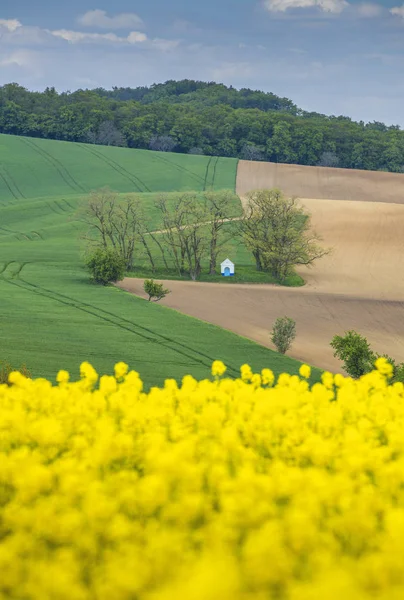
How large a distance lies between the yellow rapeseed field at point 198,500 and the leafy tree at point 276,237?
159 ft

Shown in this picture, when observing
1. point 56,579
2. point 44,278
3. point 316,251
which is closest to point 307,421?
point 56,579

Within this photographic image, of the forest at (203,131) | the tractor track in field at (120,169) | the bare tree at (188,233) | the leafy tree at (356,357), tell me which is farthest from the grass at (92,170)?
the leafy tree at (356,357)

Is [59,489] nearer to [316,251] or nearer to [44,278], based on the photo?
[44,278]

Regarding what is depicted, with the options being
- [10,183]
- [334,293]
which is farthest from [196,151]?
[334,293]

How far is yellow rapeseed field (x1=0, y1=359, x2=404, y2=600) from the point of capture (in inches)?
228

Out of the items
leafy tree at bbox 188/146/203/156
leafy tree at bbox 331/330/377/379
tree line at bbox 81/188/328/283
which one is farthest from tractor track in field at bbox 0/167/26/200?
leafy tree at bbox 331/330/377/379

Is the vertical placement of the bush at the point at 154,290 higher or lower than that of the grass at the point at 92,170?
lower

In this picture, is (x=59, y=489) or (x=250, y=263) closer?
(x=59, y=489)

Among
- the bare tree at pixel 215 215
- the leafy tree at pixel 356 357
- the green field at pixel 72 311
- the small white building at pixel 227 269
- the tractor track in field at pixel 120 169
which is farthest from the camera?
the tractor track in field at pixel 120 169

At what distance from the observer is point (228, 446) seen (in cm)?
816

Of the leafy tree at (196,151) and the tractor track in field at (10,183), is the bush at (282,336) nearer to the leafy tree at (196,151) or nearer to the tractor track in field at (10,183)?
the tractor track in field at (10,183)

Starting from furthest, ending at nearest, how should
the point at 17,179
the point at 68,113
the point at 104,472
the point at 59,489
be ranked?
1. the point at 68,113
2. the point at 17,179
3. the point at 104,472
4. the point at 59,489

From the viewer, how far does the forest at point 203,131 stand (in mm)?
112250

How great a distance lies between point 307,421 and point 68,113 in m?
111
